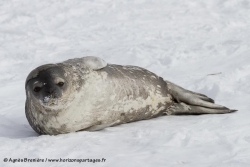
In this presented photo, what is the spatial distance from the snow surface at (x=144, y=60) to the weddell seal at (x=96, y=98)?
0.11 metres

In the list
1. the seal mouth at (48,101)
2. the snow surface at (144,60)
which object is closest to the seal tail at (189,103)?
the snow surface at (144,60)

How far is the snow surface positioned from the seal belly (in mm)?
98

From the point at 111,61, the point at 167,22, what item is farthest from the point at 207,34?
the point at 111,61

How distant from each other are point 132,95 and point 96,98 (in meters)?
0.35

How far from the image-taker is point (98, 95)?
144 inches

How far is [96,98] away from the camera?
11.9ft

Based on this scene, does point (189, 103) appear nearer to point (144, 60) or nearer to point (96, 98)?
point (96, 98)

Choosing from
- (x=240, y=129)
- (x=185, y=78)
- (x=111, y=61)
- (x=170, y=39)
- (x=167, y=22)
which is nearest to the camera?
(x=240, y=129)

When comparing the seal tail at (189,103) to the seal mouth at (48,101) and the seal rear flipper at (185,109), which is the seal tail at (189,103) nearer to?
the seal rear flipper at (185,109)

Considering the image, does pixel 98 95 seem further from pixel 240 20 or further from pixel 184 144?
pixel 240 20

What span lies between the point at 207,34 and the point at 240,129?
3.81 m

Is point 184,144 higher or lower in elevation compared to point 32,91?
lower

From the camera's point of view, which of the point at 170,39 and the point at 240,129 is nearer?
the point at 240,129

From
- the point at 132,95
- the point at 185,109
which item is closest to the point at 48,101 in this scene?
the point at 132,95
